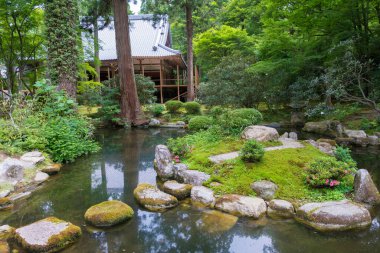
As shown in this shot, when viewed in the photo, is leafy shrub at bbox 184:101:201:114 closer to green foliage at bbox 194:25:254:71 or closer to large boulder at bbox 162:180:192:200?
green foliage at bbox 194:25:254:71

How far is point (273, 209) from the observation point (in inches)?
166

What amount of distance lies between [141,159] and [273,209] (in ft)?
14.0

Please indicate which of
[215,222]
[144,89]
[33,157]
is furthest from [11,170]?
[144,89]

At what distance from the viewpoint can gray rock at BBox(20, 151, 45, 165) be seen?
19.8 ft

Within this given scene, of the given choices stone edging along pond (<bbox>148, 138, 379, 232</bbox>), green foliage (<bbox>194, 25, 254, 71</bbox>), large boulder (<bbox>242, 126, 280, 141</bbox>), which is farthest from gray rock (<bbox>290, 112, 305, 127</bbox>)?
stone edging along pond (<bbox>148, 138, 379, 232</bbox>)

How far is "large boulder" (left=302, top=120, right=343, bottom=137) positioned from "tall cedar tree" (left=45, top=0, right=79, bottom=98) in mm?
9086

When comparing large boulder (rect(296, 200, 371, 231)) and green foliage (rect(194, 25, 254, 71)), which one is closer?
large boulder (rect(296, 200, 371, 231))

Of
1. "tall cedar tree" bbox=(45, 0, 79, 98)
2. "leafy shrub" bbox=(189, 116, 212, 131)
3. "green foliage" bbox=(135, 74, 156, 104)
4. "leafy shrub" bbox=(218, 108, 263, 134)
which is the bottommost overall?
"leafy shrub" bbox=(189, 116, 212, 131)

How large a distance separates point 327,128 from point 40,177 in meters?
9.54

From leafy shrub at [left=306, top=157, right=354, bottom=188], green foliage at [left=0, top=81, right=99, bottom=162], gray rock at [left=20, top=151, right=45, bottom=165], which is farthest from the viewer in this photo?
green foliage at [left=0, top=81, right=99, bottom=162]

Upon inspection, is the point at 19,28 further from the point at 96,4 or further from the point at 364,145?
the point at 364,145

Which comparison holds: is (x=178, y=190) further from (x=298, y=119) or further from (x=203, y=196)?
(x=298, y=119)

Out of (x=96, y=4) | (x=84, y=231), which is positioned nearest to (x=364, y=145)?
(x=84, y=231)

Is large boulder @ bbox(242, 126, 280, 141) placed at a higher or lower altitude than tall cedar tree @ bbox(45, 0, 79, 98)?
lower
